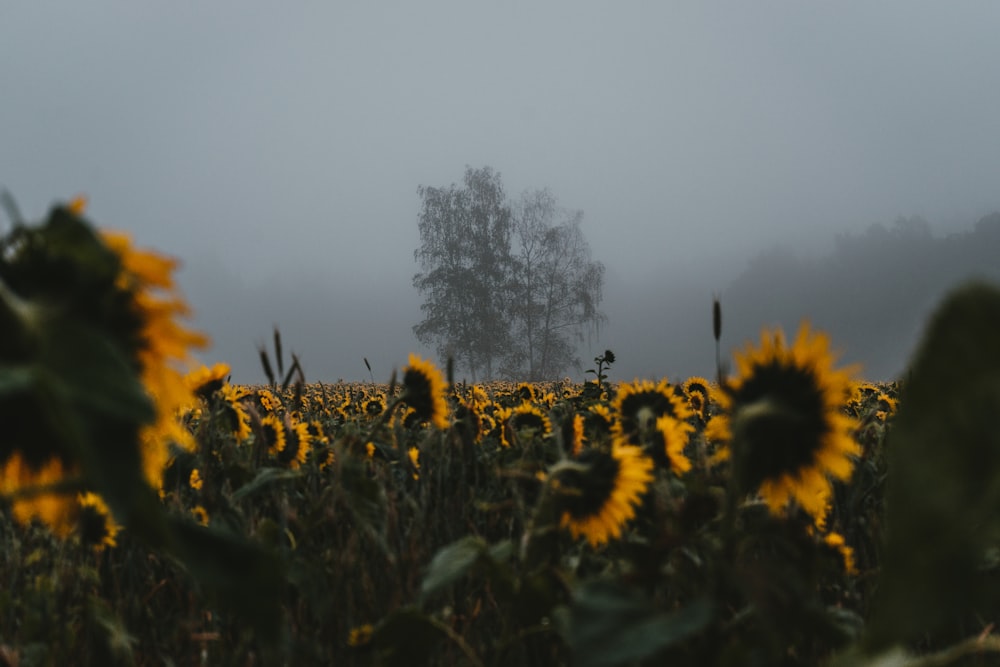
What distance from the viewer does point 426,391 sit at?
6.51 feet

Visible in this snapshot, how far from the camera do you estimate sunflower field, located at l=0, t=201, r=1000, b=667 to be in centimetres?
47

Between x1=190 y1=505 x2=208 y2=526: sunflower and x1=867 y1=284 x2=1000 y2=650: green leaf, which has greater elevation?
x1=190 y1=505 x2=208 y2=526: sunflower

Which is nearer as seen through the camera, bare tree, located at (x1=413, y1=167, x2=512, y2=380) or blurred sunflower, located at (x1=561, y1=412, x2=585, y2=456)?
blurred sunflower, located at (x1=561, y1=412, x2=585, y2=456)

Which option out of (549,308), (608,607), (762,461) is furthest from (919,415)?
(549,308)

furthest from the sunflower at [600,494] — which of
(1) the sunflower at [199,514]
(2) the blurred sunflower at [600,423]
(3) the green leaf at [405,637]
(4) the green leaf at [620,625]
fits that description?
(1) the sunflower at [199,514]

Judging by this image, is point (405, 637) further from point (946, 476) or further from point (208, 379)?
point (208, 379)

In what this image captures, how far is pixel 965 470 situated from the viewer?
0.46 m

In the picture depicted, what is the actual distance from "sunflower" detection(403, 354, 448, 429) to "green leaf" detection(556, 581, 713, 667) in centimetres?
133

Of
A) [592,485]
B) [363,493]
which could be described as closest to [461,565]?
[592,485]

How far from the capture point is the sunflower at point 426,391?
1.95 meters

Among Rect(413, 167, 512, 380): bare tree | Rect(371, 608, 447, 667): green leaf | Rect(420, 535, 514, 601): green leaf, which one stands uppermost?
Rect(413, 167, 512, 380): bare tree

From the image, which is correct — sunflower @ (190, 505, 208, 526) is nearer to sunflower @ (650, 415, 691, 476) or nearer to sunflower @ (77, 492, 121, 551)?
sunflower @ (77, 492, 121, 551)

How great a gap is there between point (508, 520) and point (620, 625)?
1.33m

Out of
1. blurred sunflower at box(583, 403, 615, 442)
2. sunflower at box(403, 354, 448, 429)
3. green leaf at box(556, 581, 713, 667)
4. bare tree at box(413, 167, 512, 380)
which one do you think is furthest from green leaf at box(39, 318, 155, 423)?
bare tree at box(413, 167, 512, 380)
